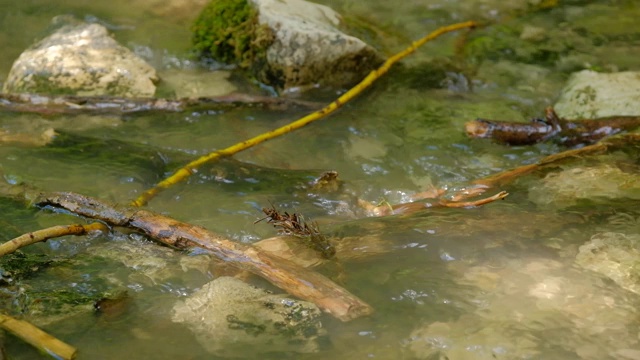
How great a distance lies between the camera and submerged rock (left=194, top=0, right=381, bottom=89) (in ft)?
17.0

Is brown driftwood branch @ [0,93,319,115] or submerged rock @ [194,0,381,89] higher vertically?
submerged rock @ [194,0,381,89]

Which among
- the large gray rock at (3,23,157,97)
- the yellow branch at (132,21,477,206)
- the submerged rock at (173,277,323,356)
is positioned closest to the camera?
the submerged rock at (173,277,323,356)

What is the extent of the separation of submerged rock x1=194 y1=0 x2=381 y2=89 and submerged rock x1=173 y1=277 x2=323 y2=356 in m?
2.67

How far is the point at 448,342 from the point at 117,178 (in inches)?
86.2

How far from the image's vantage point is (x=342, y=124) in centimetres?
473

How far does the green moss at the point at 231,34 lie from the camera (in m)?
5.33

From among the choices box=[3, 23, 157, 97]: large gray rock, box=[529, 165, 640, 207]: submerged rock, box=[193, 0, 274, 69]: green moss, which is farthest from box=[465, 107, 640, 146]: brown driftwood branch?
box=[3, 23, 157, 97]: large gray rock

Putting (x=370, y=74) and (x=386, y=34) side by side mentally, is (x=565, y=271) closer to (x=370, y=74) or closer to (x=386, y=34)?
(x=370, y=74)

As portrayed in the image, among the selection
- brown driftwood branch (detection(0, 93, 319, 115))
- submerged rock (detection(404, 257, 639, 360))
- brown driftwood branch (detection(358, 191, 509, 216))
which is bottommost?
brown driftwood branch (detection(0, 93, 319, 115))

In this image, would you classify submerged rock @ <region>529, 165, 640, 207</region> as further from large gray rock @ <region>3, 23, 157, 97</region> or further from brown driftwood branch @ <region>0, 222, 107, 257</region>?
large gray rock @ <region>3, 23, 157, 97</region>

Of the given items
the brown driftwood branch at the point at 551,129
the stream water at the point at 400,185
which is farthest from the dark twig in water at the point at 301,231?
the brown driftwood branch at the point at 551,129

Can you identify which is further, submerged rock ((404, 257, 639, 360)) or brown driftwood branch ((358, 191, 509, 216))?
brown driftwood branch ((358, 191, 509, 216))

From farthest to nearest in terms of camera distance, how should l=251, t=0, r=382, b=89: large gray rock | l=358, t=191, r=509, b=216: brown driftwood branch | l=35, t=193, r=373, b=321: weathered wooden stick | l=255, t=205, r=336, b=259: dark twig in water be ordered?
l=251, t=0, r=382, b=89: large gray rock → l=358, t=191, r=509, b=216: brown driftwood branch → l=255, t=205, r=336, b=259: dark twig in water → l=35, t=193, r=373, b=321: weathered wooden stick

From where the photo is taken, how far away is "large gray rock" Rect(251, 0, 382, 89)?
5156mm
